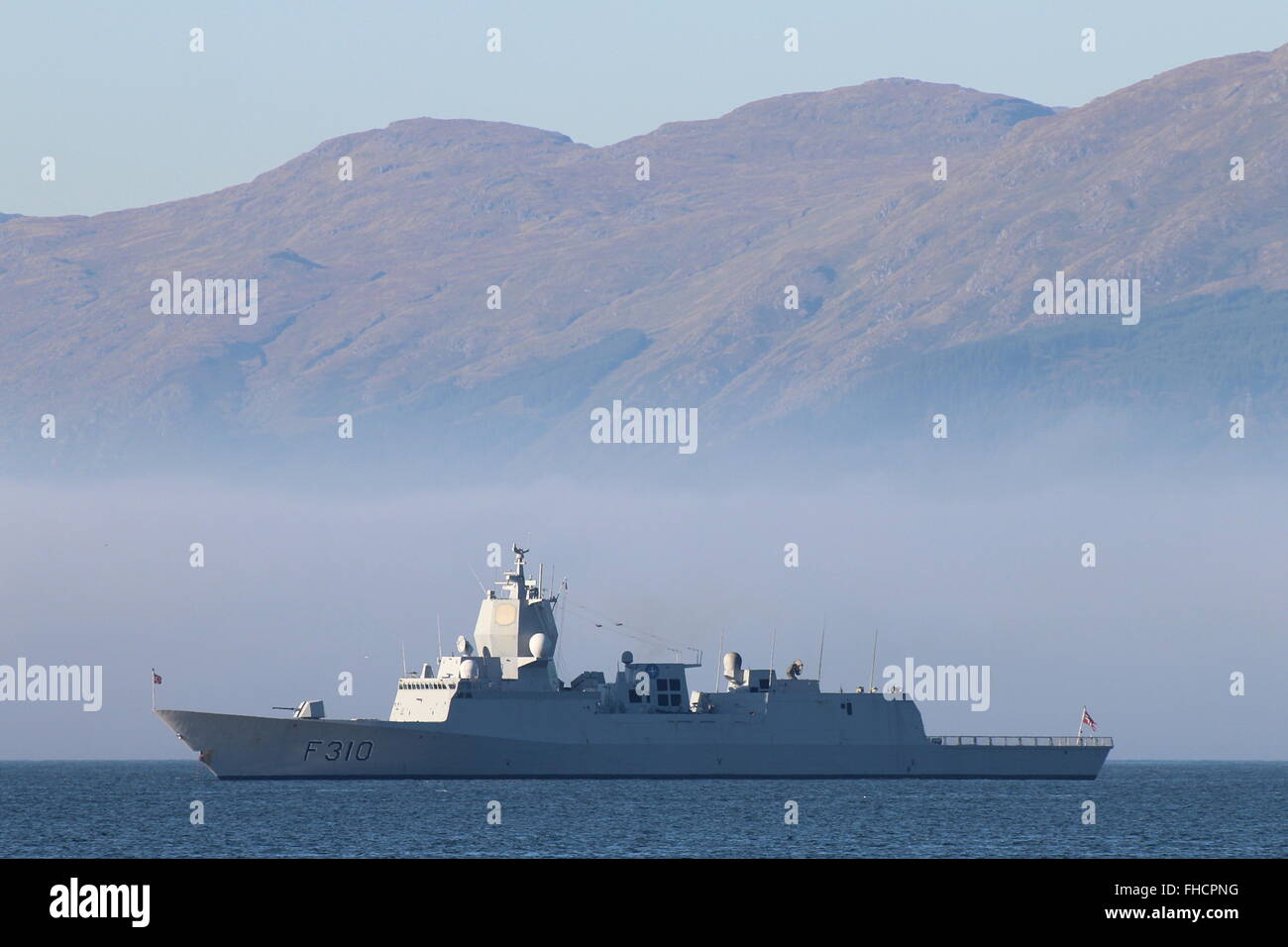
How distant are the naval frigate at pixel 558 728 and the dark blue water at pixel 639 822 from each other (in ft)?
2.44

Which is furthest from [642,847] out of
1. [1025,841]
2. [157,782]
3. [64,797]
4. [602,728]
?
[157,782]

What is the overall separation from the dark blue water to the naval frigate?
0.74m

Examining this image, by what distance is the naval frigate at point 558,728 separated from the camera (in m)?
57.4

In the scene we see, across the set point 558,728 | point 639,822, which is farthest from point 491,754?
point 639,822

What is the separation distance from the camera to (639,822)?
148 feet

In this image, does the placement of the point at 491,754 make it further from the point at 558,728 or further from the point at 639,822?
the point at 639,822

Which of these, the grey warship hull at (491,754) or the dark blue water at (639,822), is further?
the grey warship hull at (491,754)

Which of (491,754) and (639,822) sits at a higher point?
(491,754)

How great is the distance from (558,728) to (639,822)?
1428cm

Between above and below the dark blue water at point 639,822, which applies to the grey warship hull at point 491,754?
above
